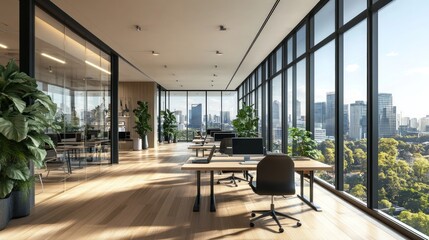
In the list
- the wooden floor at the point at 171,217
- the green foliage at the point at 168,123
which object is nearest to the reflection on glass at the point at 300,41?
the wooden floor at the point at 171,217

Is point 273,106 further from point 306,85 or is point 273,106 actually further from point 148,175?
point 148,175

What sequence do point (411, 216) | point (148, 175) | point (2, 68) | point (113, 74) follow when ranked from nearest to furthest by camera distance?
point (411, 216)
point (2, 68)
point (148, 175)
point (113, 74)

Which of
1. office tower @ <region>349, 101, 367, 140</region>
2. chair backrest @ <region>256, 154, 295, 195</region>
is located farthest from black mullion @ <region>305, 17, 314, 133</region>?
chair backrest @ <region>256, 154, 295, 195</region>

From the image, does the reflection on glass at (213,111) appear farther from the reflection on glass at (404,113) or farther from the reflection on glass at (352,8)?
the reflection on glass at (404,113)

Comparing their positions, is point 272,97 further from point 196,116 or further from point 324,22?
point 196,116

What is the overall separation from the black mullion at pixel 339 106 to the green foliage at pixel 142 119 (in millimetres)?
11840

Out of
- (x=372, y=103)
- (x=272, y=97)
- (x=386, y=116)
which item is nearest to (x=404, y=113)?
(x=386, y=116)

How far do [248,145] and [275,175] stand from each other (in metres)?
1.43

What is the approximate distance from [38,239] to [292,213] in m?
3.24

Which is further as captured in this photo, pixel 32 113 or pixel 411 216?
pixel 32 113

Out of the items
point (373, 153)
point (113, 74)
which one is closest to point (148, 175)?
point (113, 74)

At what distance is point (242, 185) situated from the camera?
685cm

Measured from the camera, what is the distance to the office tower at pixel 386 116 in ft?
13.3

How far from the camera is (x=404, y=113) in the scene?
12.5ft
